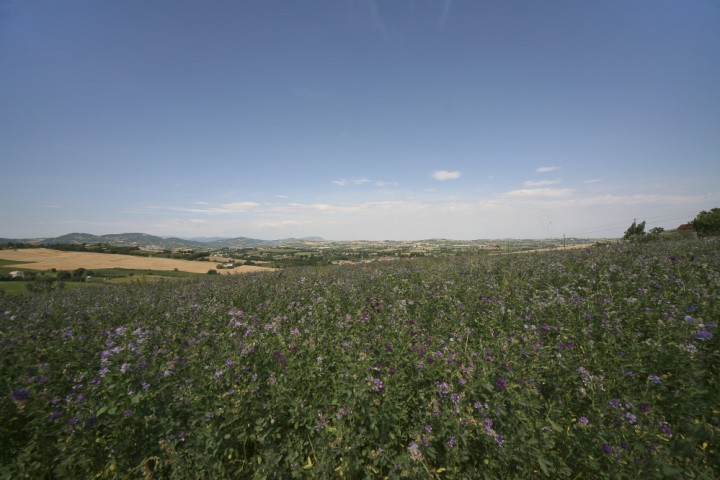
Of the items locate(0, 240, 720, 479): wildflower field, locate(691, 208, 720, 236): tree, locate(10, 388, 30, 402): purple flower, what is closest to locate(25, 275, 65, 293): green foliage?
locate(0, 240, 720, 479): wildflower field

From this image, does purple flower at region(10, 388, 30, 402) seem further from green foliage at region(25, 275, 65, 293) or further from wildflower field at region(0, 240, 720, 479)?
green foliage at region(25, 275, 65, 293)

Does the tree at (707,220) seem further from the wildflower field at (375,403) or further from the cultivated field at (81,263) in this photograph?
the cultivated field at (81,263)

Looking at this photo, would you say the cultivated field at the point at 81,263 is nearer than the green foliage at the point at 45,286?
No

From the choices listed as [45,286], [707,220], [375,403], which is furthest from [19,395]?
[707,220]

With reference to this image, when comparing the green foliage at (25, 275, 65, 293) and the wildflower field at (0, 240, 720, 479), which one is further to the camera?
the green foliage at (25, 275, 65, 293)

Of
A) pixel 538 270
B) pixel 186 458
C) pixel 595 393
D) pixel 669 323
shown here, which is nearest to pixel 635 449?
pixel 595 393

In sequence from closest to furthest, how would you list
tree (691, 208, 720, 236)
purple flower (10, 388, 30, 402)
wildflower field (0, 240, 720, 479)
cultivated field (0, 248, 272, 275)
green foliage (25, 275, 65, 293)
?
wildflower field (0, 240, 720, 479), purple flower (10, 388, 30, 402), green foliage (25, 275, 65, 293), tree (691, 208, 720, 236), cultivated field (0, 248, 272, 275)

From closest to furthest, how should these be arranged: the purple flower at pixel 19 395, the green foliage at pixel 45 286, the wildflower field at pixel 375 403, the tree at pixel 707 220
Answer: the wildflower field at pixel 375 403 < the purple flower at pixel 19 395 < the green foliage at pixel 45 286 < the tree at pixel 707 220

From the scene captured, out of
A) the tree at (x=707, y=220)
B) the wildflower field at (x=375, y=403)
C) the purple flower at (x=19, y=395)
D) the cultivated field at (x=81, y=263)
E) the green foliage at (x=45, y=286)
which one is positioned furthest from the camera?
the cultivated field at (x=81, y=263)

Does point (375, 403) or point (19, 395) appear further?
point (375, 403)

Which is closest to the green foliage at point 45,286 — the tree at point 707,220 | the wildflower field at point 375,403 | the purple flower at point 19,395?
the wildflower field at point 375,403

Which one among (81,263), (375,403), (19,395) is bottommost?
(81,263)

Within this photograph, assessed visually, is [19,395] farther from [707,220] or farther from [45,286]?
[707,220]

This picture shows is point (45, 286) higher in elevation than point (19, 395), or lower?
lower
